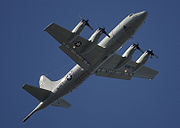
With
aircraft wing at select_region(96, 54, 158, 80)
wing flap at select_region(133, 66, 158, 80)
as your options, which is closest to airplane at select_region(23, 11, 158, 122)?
aircraft wing at select_region(96, 54, 158, 80)

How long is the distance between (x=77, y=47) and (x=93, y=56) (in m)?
2.98

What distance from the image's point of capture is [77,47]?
132 feet

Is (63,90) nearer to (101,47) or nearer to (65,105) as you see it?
(65,105)

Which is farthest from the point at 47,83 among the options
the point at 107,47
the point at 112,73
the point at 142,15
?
the point at 142,15

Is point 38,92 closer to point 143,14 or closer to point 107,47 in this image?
point 107,47

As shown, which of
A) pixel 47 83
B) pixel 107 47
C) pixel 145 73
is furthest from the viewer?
pixel 145 73

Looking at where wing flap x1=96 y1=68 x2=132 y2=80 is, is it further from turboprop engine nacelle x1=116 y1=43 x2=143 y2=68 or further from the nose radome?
the nose radome

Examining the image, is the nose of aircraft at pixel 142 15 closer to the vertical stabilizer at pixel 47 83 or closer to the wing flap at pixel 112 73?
the wing flap at pixel 112 73

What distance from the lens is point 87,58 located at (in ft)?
138

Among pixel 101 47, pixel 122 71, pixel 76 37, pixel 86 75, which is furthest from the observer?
pixel 122 71

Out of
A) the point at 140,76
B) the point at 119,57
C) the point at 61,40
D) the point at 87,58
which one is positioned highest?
the point at 61,40

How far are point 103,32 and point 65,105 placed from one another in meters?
16.3

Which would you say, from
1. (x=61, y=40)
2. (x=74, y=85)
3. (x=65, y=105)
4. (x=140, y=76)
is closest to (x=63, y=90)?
(x=74, y=85)

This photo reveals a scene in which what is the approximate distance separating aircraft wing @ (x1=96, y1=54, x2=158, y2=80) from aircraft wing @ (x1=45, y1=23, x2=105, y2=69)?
11.4 feet
